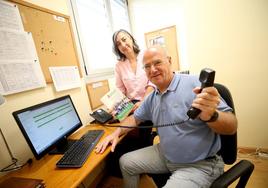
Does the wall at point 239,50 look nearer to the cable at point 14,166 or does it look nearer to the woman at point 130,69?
the woman at point 130,69

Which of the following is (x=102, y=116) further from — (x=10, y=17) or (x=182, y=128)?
(x=10, y=17)

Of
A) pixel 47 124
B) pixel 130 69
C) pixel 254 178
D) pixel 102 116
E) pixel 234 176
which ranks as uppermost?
pixel 130 69

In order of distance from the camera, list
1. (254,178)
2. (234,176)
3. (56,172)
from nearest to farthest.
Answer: (234,176)
(56,172)
(254,178)

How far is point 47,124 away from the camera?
1.05m

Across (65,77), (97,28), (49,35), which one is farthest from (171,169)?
(97,28)

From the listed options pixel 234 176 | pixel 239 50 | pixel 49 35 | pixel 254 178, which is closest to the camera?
pixel 234 176

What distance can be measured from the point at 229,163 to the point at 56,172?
1025 mm

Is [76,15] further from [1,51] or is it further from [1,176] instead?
[1,176]

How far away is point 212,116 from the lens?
75cm

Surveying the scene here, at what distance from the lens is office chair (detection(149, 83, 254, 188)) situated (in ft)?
2.43

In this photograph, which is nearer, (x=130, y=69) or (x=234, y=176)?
(x=234, y=176)

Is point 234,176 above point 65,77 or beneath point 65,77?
beneath

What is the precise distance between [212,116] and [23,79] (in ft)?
3.97

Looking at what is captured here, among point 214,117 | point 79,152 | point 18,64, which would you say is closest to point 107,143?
point 79,152
